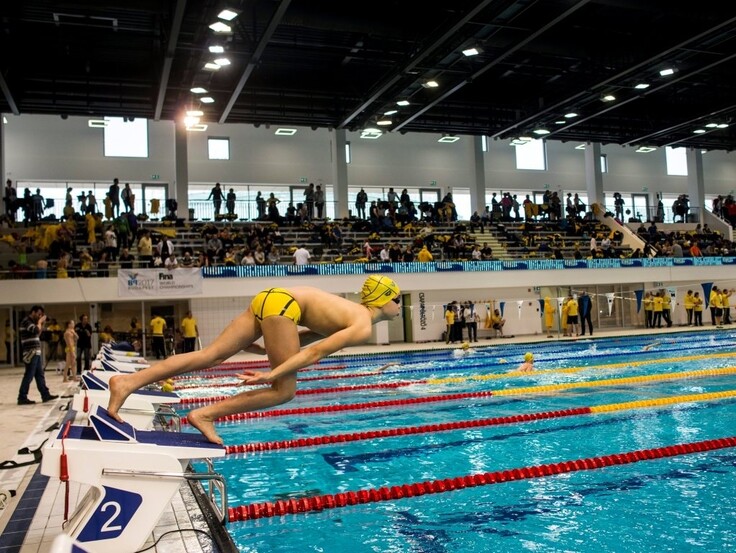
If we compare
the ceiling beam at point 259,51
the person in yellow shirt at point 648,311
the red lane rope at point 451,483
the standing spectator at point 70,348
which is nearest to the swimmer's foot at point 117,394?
the red lane rope at point 451,483

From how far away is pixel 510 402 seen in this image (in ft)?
29.7

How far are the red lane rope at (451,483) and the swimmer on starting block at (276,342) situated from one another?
73 centimetres

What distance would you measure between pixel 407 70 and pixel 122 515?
16395 mm

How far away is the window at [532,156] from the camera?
32156 millimetres

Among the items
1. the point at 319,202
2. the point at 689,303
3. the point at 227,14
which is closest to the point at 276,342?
the point at 227,14

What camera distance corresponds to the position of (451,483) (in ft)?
16.7

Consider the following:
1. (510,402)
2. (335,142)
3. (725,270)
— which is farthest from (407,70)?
(725,270)

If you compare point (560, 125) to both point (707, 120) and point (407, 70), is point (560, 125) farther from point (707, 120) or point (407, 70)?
point (407, 70)

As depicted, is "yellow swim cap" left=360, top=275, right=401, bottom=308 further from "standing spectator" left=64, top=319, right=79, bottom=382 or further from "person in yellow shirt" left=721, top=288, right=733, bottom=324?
"person in yellow shirt" left=721, top=288, right=733, bottom=324

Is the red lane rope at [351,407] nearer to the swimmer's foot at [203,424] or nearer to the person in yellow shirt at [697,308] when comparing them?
the swimmer's foot at [203,424]

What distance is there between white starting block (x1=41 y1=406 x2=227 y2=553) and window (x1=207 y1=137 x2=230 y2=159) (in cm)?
2501

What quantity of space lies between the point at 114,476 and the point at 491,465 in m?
3.58

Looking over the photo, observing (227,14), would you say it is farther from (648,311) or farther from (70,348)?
(648,311)

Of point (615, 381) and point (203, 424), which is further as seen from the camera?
point (615, 381)
